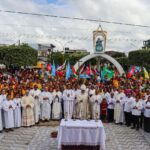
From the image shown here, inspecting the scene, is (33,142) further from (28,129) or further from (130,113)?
(130,113)

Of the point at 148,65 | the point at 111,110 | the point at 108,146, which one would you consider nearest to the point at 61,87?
the point at 111,110

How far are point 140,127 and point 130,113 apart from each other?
2.41 feet

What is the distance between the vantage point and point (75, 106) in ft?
51.9

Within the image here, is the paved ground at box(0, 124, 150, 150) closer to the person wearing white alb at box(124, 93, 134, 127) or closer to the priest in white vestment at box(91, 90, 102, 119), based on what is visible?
the person wearing white alb at box(124, 93, 134, 127)

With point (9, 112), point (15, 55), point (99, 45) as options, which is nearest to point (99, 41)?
point (99, 45)

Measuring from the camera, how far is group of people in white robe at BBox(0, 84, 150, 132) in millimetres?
13953

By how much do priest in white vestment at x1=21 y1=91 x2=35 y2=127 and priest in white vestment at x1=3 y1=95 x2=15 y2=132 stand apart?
2.40 feet

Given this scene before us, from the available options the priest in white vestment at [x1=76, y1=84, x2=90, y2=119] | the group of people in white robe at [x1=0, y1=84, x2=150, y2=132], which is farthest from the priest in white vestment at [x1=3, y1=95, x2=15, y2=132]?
the priest in white vestment at [x1=76, y1=84, x2=90, y2=119]

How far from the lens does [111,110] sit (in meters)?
15.5

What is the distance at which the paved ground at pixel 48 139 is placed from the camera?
38.4 feet

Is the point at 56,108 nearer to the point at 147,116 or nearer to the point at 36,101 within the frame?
the point at 36,101

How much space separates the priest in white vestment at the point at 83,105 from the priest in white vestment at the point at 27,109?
7.39 ft

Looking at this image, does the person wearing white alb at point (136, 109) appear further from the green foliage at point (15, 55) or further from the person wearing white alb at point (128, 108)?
the green foliage at point (15, 55)

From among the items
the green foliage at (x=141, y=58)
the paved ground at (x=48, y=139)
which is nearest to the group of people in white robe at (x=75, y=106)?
the paved ground at (x=48, y=139)
